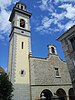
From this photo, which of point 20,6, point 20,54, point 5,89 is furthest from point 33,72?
point 20,6

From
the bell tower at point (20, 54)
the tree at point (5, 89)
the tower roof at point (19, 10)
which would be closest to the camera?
the tree at point (5, 89)

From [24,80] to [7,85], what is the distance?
3390 millimetres

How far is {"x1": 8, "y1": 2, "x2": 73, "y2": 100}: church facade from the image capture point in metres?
17.6

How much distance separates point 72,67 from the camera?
12.1m

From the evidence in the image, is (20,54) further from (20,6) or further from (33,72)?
(20,6)

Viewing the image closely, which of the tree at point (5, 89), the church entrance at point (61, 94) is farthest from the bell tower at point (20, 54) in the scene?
the church entrance at point (61, 94)

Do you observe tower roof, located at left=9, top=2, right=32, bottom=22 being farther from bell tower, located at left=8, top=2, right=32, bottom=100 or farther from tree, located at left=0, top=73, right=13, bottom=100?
tree, located at left=0, top=73, right=13, bottom=100

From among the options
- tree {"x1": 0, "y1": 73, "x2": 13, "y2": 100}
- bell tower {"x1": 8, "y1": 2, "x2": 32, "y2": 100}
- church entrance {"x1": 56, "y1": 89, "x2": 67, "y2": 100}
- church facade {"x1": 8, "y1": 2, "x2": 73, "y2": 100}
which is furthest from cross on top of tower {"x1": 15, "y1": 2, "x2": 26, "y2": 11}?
church entrance {"x1": 56, "y1": 89, "x2": 67, "y2": 100}

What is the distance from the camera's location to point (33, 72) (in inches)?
748

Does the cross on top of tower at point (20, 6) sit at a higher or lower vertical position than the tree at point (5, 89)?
higher

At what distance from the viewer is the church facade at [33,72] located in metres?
17.6

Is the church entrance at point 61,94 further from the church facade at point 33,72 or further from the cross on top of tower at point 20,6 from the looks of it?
the cross on top of tower at point 20,6

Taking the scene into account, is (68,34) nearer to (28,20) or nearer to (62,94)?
(62,94)

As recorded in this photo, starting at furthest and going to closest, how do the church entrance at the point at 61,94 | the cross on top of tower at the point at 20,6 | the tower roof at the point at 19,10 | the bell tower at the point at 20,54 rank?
the cross on top of tower at the point at 20,6 < the tower roof at the point at 19,10 < the church entrance at the point at 61,94 < the bell tower at the point at 20,54
